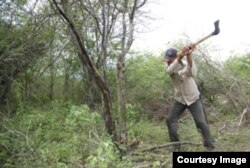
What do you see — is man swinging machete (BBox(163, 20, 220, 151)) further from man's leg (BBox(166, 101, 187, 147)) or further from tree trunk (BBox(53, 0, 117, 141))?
tree trunk (BBox(53, 0, 117, 141))

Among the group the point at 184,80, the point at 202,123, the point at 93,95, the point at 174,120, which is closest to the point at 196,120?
the point at 202,123

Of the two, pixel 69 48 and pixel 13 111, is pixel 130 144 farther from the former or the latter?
pixel 69 48

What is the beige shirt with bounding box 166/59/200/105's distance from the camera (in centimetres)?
560

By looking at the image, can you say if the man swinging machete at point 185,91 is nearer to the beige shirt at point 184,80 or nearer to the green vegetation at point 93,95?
the beige shirt at point 184,80

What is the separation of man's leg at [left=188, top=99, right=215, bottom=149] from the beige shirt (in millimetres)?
87

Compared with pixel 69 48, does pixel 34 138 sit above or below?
below

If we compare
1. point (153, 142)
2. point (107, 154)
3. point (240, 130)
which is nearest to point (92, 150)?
point (107, 154)

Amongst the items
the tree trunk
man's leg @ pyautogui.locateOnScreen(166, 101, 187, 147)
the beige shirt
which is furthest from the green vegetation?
the beige shirt

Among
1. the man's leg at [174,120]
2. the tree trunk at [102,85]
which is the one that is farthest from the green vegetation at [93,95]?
the man's leg at [174,120]

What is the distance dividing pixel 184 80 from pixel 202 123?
64cm

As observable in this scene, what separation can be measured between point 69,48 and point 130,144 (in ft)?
15.3

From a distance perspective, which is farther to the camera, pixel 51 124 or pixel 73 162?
pixel 51 124

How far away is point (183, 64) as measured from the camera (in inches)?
223

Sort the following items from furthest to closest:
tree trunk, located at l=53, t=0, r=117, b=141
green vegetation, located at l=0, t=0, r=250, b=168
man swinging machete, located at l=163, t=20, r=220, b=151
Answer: man swinging machete, located at l=163, t=20, r=220, b=151
tree trunk, located at l=53, t=0, r=117, b=141
green vegetation, located at l=0, t=0, r=250, b=168
